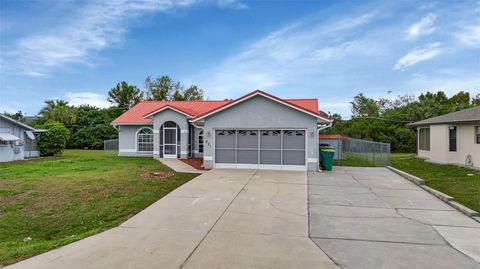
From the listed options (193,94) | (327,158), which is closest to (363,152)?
(327,158)

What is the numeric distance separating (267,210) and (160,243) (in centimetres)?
302

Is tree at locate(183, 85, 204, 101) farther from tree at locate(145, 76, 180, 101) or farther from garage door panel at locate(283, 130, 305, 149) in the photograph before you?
garage door panel at locate(283, 130, 305, 149)

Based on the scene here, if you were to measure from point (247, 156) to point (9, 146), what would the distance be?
685 inches

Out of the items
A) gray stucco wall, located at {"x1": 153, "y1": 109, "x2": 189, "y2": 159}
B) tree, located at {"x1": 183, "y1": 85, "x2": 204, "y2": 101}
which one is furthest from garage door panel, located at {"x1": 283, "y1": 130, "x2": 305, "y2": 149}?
tree, located at {"x1": 183, "y1": 85, "x2": 204, "y2": 101}

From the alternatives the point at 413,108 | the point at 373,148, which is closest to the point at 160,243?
the point at 373,148

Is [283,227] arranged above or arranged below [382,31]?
below

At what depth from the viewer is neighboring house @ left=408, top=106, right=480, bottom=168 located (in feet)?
49.9

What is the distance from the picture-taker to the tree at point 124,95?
44.6 meters

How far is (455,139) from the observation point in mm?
17188

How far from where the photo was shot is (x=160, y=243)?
485 cm

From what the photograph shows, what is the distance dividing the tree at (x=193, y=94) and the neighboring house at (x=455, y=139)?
33.4 metres

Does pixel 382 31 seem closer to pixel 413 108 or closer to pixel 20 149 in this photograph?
pixel 413 108

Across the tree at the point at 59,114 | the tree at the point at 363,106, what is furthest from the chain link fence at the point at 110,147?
the tree at the point at 363,106

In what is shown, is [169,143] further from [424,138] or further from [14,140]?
[424,138]
